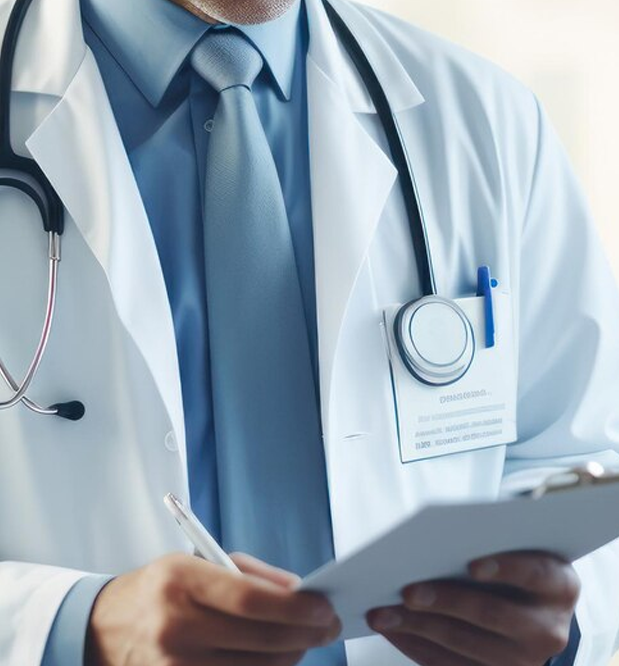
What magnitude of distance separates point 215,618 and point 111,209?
0.38m

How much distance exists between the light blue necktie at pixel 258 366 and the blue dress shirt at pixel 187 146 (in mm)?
13

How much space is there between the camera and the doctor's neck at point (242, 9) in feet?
2.93

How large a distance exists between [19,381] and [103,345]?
8cm

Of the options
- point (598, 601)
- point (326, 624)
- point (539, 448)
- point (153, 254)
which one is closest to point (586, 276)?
point (539, 448)

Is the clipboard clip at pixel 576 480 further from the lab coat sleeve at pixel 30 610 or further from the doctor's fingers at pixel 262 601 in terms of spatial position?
the lab coat sleeve at pixel 30 610

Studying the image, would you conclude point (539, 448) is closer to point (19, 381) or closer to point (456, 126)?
point (456, 126)

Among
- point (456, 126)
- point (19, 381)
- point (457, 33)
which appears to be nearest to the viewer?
point (19, 381)

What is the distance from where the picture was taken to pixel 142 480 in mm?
838

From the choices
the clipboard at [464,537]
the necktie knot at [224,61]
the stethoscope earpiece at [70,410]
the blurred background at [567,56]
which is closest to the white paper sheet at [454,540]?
the clipboard at [464,537]

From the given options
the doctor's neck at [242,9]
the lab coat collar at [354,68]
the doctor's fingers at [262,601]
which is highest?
the doctor's neck at [242,9]

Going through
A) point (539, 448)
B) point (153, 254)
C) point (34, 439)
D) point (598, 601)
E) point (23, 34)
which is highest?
point (23, 34)

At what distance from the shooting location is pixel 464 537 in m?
0.56

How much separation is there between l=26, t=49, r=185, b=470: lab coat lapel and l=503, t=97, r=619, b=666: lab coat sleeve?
1.22ft

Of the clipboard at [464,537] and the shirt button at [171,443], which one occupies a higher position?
the shirt button at [171,443]
